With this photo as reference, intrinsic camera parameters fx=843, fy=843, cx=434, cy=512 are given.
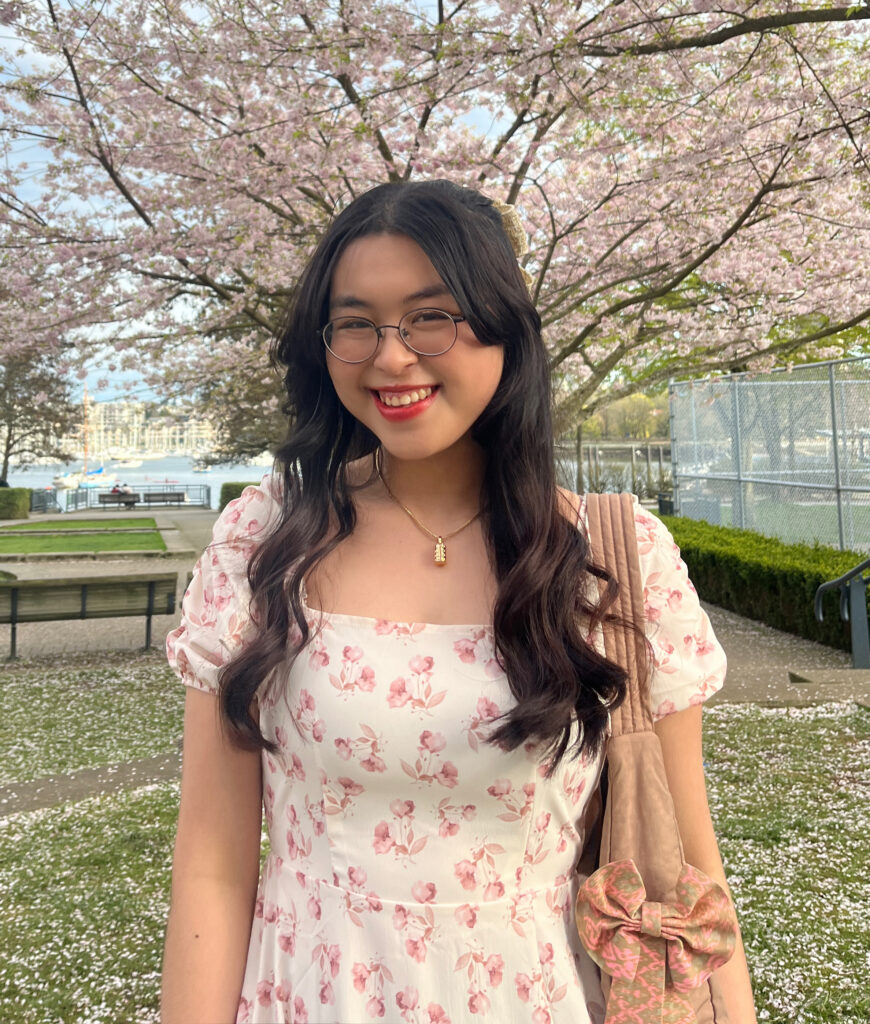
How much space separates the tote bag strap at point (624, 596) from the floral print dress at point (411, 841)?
32 mm

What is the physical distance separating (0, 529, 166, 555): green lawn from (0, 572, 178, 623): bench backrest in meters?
8.08

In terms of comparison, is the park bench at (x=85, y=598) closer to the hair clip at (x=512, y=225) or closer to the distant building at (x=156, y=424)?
the distant building at (x=156, y=424)

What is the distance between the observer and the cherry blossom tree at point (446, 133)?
4898mm

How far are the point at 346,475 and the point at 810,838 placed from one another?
3321 mm

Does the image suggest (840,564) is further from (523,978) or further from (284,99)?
(523,978)

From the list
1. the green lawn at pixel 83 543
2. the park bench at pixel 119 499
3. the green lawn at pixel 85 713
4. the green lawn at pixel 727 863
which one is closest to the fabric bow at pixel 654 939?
the green lawn at pixel 727 863

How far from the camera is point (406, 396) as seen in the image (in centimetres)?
122

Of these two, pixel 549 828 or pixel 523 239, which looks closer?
pixel 549 828

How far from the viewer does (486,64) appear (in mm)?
4797

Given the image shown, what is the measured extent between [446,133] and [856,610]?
16.2 feet

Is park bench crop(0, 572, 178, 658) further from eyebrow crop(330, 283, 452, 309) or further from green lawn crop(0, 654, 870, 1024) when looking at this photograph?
eyebrow crop(330, 283, 452, 309)

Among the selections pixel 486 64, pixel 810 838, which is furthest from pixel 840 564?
pixel 486 64

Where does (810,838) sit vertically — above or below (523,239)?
below

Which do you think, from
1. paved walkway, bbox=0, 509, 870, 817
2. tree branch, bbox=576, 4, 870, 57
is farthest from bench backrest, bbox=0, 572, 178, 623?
tree branch, bbox=576, 4, 870, 57
